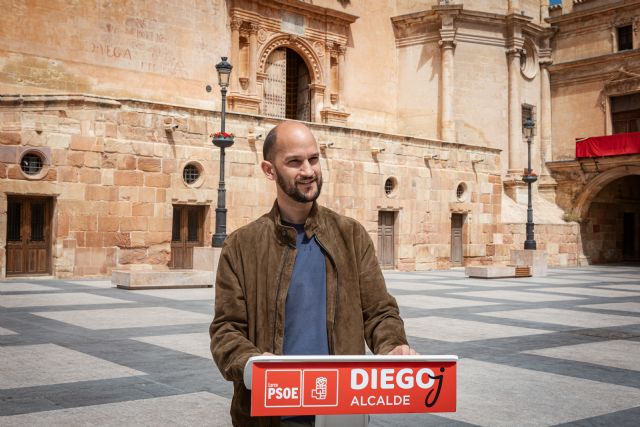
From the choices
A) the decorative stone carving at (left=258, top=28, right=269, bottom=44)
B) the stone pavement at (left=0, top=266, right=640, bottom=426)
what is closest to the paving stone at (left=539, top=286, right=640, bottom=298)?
the stone pavement at (left=0, top=266, right=640, bottom=426)

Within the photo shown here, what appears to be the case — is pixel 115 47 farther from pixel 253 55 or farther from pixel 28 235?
pixel 28 235

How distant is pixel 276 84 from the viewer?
2764 centimetres

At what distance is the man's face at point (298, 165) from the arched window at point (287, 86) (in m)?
24.7

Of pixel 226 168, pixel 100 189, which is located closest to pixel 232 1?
pixel 226 168

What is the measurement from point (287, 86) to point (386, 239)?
8.24 meters

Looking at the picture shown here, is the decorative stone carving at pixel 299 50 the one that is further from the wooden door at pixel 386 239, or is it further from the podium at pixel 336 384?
the podium at pixel 336 384

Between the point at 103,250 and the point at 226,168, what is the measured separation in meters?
4.29

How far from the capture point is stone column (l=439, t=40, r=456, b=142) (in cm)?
3033

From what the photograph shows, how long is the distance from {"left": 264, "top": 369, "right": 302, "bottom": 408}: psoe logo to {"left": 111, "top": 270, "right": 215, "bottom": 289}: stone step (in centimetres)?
1365

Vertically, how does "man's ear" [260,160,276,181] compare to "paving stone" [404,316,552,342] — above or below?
above

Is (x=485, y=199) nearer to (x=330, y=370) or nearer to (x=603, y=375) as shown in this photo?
(x=603, y=375)

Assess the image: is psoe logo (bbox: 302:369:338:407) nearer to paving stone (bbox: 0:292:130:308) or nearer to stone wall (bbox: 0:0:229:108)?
paving stone (bbox: 0:292:130:308)

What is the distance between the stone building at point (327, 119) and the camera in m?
18.1

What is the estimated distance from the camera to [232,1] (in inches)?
1001
